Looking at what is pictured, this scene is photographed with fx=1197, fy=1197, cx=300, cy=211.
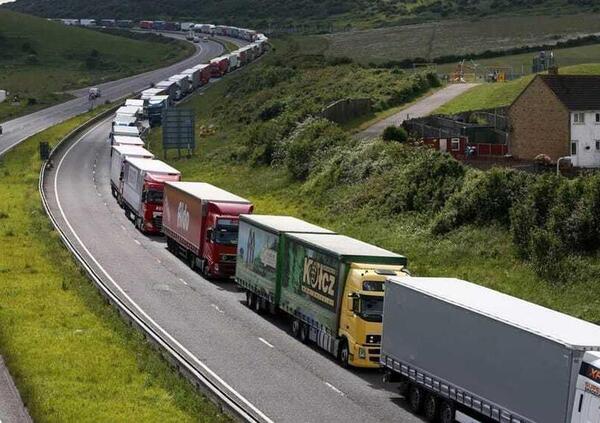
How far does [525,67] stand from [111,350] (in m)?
Answer: 77.3

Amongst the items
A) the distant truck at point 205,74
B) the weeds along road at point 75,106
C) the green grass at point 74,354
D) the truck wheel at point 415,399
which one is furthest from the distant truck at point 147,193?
the distant truck at point 205,74

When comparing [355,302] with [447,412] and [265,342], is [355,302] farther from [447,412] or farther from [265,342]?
[447,412]

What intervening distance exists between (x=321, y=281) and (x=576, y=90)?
2918cm

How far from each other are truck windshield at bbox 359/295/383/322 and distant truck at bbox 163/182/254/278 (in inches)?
634

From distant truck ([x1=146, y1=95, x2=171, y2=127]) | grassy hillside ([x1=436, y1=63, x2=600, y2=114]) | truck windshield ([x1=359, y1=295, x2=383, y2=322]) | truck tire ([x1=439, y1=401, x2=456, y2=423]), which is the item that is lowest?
truck tire ([x1=439, y1=401, x2=456, y2=423])

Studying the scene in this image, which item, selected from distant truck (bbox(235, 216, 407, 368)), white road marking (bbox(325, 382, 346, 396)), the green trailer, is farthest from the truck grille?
white road marking (bbox(325, 382, 346, 396))

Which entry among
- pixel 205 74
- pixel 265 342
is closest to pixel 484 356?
pixel 265 342

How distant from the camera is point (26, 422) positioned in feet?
98.2

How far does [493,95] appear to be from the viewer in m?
84.6

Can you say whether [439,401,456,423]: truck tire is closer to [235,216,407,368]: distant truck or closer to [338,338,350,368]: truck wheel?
[235,216,407,368]: distant truck

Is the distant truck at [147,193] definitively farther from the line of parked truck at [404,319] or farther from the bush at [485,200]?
the bush at [485,200]

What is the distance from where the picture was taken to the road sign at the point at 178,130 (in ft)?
309

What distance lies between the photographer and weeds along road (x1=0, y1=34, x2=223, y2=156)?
11971 cm

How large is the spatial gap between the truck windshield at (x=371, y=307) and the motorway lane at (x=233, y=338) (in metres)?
1.89
